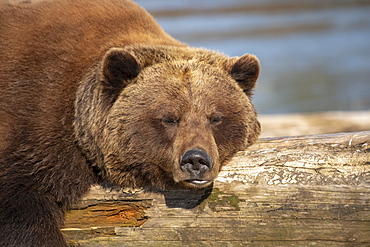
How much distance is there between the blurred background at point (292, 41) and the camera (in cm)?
1703

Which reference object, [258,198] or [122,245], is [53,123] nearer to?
[122,245]

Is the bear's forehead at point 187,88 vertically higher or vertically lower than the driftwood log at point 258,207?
higher

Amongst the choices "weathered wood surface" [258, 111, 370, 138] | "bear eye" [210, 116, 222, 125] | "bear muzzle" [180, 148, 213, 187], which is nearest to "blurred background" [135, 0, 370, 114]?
"weathered wood surface" [258, 111, 370, 138]

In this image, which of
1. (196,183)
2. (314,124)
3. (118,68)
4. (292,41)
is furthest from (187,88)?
(292,41)

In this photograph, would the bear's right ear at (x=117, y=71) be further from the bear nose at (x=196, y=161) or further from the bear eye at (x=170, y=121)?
the bear nose at (x=196, y=161)

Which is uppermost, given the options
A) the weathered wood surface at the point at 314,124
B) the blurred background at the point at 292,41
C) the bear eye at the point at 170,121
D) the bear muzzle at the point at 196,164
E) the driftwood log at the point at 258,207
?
the bear eye at the point at 170,121

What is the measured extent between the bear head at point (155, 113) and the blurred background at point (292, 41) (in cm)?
1022

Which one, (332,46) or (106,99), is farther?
(332,46)

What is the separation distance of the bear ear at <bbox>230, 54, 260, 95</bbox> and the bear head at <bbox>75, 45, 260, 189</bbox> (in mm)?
13

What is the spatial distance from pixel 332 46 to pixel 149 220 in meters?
19.9

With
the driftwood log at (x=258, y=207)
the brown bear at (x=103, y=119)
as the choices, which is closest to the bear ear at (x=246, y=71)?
the brown bear at (x=103, y=119)

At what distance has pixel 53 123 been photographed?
17.7 ft

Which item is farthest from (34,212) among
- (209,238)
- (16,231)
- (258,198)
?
(258,198)

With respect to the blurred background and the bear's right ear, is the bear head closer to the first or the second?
the bear's right ear
